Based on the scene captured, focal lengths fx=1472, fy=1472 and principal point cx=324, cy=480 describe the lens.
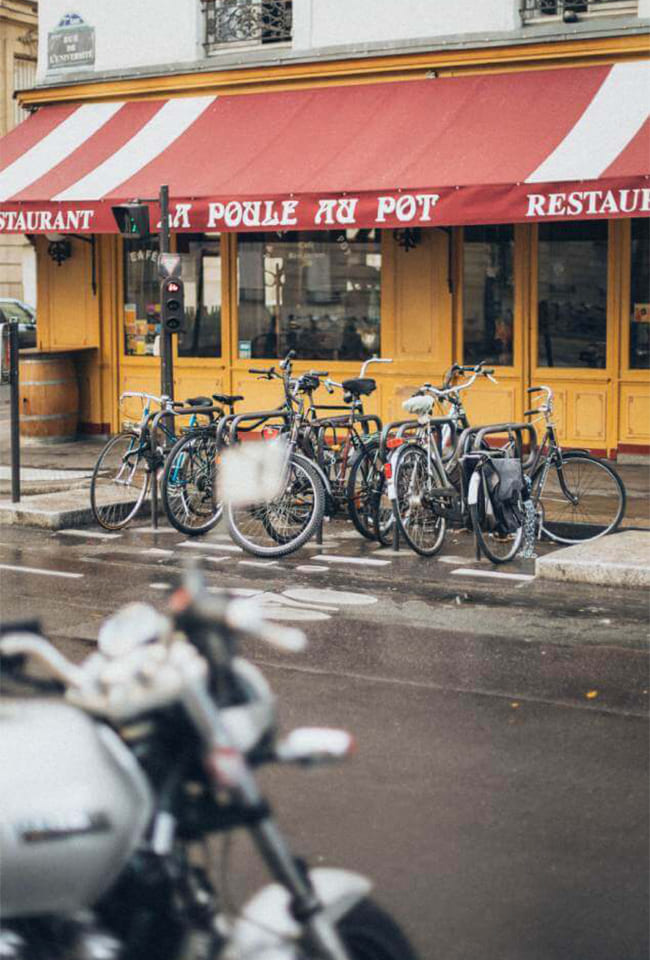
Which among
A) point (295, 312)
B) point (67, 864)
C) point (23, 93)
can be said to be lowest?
point (67, 864)

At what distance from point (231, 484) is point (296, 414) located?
29.2 inches

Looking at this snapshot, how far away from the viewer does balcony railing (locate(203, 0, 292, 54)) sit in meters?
16.5

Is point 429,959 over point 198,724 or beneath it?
beneath

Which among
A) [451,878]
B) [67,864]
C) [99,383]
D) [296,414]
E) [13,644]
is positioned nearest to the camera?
[67,864]

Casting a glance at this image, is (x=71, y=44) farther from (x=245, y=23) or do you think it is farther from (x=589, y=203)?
(x=589, y=203)

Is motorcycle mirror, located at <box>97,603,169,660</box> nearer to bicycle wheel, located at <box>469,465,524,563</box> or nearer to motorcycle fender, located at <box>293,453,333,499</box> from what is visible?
bicycle wheel, located at <box>469,465,524,563</box>

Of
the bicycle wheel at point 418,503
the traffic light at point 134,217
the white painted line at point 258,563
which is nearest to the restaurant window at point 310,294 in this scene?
the traffic light at point 134,217

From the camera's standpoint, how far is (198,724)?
96.4 inches

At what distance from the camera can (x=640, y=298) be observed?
14.7 metres

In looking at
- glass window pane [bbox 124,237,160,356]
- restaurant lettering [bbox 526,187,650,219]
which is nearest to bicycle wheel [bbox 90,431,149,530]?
restaurant lettering [bbox 526,187,650,219]

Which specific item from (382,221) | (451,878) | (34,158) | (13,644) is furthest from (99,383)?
(13,644)

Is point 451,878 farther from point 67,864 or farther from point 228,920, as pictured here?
point 67,864

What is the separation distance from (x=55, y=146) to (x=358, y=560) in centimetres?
903

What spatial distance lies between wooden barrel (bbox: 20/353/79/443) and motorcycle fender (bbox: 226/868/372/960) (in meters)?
14.8
